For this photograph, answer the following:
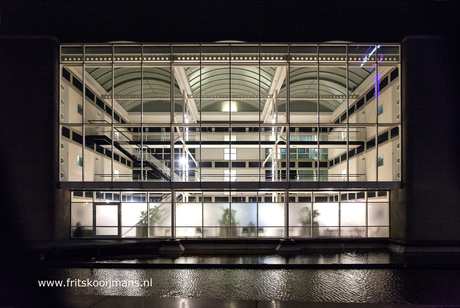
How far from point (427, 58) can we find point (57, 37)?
21746 millimetres

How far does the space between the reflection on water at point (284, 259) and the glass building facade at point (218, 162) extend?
97.4 inches

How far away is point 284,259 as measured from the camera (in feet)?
48.7

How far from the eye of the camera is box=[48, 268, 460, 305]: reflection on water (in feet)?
30.5

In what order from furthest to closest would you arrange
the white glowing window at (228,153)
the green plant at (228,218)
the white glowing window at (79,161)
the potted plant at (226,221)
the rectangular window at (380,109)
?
1. the white glowing window at (228,153)
2. the rectangular window at (380,109)
3. the white glowing window at (79,161)
4. the green plant at (228,218)
5. the potted plant at (226,221)

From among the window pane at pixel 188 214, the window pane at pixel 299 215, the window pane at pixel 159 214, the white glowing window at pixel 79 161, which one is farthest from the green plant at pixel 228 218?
the white glowing window at pixel 79 161

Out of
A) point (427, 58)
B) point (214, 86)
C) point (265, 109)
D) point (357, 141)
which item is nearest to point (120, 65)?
point (214, 86)

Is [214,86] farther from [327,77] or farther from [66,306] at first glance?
[66,306]

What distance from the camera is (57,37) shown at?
59.3ft

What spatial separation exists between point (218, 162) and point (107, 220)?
764cm

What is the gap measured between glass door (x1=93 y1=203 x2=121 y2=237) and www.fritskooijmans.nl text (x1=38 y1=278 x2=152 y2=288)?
7179 mm

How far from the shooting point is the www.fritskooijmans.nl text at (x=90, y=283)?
10500 millimetres

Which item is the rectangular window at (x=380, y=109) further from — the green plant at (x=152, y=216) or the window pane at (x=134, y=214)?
the window pane at (x=134, y=214)

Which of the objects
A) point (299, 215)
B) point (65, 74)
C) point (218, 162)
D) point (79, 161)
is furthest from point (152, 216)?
point (65, 74)

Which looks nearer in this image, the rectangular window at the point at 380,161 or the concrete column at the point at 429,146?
the concrete column at the point at 429,146
